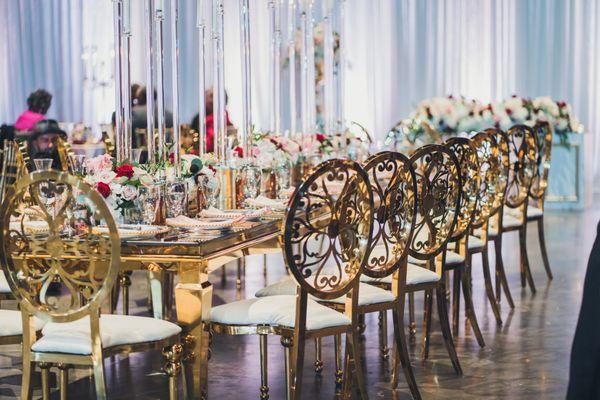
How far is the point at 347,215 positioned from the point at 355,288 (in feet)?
1.07

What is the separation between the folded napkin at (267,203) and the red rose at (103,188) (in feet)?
3.06

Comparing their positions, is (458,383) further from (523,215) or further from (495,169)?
(523,215)

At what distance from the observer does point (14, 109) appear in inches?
563

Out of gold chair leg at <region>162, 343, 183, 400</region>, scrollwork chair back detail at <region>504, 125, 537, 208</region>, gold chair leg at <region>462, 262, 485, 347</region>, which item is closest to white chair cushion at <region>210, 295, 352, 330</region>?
gold chair leg at <region>162, 343, 183, 400</region>

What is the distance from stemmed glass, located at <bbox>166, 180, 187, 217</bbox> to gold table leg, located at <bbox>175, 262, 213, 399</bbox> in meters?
0.67

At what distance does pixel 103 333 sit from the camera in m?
3.29

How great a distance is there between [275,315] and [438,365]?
1348 mm

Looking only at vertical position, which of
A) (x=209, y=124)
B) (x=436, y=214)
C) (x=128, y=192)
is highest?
(x=209, y=124)

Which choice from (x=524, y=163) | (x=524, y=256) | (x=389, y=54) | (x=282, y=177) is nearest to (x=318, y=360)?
(x=282, y=177)

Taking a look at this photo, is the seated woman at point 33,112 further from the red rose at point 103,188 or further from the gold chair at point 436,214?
the gold chair at point 436,214

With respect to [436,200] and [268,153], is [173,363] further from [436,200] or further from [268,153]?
[268,153]

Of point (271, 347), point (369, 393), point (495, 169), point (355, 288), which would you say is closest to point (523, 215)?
point (495, 169)

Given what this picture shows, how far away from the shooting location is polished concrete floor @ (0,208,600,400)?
167 inches

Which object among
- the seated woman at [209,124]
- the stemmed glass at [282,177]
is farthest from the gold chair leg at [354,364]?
the seated woman at [209,124]
